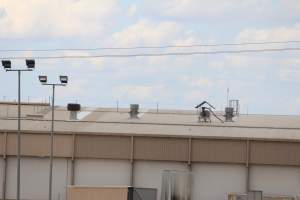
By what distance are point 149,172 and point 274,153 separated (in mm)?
11152

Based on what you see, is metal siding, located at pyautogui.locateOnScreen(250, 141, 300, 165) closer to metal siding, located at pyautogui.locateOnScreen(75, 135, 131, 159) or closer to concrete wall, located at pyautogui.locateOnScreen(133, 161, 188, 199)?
concrete wall, located at pyautogui.locateOnScreen(133, 161, 188, 199)

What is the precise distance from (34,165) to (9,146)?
9.33 ft

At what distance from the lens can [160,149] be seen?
221ft

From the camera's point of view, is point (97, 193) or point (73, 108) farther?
point (73, 108)

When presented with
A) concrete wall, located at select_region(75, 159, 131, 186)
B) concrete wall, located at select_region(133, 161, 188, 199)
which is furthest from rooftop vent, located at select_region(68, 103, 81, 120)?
concrete wall, located at select_region(133, 161, 188, 199)

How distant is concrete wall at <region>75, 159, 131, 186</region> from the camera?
6712 centimetres

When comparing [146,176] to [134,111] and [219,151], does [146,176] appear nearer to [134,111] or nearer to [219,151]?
Answer: [219,151]

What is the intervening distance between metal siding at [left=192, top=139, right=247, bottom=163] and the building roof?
92 centimetres

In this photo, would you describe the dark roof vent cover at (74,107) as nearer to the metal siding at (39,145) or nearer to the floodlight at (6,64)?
the metal siding at (39,145)

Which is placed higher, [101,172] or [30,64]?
[30,64]

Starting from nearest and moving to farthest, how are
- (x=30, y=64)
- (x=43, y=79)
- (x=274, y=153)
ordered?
(x=30, y=64), (x=43, y=79), (x=274, y=153)

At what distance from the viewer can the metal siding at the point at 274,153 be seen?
6506 centimetres

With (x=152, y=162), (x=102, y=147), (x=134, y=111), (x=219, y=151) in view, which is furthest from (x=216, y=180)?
(x=134, y=111)

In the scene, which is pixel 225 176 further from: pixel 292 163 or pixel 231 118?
pixel 231 118
